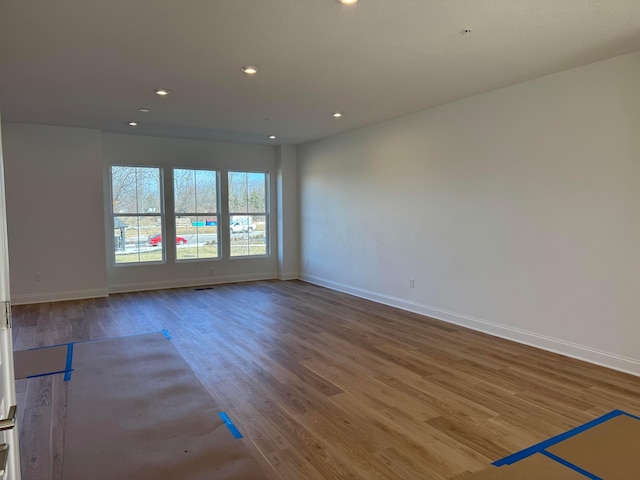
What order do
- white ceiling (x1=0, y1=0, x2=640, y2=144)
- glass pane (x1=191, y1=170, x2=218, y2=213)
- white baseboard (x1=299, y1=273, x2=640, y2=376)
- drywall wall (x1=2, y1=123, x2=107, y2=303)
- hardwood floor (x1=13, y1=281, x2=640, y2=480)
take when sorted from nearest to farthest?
hardwood floor (x1=13, y1=281, x2=640, y2=480) → white ceiling (x1=0, y1=0, x2=640, y2=144) → white baseboard (x1=299, y1=273, x2=640, y2=376) → drywall wall (x1=2, y1=123, x2=107, y2=303) → glass pane (x1=191, y1=170, x2=218, y2=213)

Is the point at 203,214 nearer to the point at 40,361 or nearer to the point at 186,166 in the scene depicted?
the point at 186,166

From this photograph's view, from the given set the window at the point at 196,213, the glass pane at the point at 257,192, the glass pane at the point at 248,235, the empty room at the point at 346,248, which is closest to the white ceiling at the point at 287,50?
the empty room at the point at 346,248

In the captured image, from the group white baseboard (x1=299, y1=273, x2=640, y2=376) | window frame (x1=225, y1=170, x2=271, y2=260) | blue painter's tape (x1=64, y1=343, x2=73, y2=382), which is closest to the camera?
blue painter's tape (x1=64, y1=343, x2=73, y2=382)

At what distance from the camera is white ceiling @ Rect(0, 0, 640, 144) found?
262 cm

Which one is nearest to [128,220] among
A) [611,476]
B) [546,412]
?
[546,412]

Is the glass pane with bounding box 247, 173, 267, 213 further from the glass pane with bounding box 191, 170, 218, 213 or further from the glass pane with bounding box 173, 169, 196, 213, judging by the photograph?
the glass pane with bounding box 173, 169, 196, 213

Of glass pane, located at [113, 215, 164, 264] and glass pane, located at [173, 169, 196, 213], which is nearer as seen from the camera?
glass pane, located at [113, 215, 164, 264]

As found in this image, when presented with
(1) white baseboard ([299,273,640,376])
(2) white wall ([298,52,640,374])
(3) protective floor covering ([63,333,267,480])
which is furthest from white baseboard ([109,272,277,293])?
(3) protective floor covering ([63,333,267,480])

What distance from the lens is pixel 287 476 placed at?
2.13m

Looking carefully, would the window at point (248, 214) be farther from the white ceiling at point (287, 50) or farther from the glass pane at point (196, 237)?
the white ceiling at point (287, 50)

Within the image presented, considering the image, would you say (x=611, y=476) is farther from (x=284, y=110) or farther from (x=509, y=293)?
(x=284, y=110)

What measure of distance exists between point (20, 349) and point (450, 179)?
4875 millimetres

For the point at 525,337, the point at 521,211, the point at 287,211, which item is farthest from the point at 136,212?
the point at 525,337

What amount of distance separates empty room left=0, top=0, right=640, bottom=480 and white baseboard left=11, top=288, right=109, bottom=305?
0.10ft
